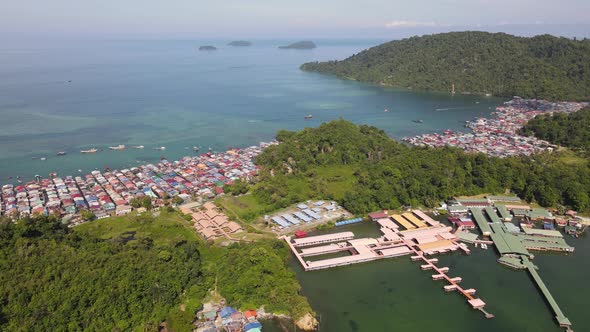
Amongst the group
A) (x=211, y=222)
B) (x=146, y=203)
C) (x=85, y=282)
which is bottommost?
(x=146, y=203)

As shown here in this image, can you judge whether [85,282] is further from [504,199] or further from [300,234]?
[504,199]

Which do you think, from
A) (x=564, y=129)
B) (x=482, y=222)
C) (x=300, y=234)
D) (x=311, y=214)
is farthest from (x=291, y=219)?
(x=564, y=129)

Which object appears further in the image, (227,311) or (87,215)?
(87,215)

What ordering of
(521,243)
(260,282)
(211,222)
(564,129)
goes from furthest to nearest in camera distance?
(564,129) → (211,222) → (521,243) → (260,282)

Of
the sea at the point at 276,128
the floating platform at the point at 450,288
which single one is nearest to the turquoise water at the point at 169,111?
the sea at the point at 276,128

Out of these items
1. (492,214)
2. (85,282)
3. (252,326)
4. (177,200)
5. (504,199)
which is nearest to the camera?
(85,282)

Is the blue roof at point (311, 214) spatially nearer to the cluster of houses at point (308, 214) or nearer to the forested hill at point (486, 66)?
the cluster of houses at point (308, 214)

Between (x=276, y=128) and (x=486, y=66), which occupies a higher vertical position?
(x=486, y=66)
